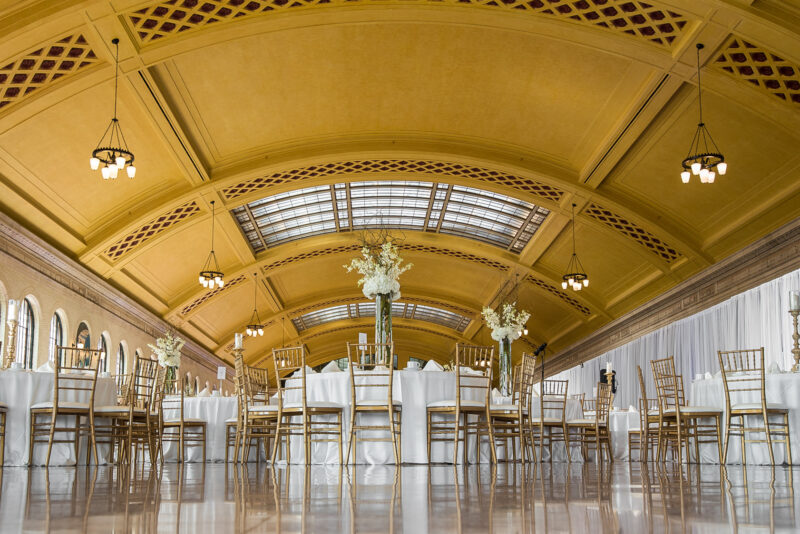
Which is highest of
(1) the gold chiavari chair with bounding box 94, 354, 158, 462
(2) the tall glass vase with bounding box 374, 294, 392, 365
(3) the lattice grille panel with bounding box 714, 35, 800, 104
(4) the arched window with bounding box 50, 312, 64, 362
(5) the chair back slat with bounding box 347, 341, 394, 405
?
(3) the lattice grille panel with bounding box 714, 35, 800, 104

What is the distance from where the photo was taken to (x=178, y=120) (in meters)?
12.0

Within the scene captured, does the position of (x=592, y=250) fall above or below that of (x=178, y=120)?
below

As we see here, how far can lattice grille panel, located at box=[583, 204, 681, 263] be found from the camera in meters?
15.0

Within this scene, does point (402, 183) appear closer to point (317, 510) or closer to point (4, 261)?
point (4, 261)

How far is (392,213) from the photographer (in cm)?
1952

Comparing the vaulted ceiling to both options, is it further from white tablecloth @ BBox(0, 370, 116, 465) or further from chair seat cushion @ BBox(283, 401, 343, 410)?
chair seat cushion @ BBox(283, 401, 343, 410)

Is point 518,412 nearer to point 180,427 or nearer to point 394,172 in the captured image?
point 180,427

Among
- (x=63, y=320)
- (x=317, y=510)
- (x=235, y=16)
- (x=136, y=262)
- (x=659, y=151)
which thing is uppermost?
(x=235, y=16)

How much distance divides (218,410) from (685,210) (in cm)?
917

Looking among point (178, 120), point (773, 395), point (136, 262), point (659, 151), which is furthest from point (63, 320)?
point (773, 395)

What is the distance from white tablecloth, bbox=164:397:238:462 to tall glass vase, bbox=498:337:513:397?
392cm

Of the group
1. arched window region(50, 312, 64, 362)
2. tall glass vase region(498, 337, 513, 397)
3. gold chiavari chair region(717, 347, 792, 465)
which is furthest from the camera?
arched window region(50, 312, 64, 362)

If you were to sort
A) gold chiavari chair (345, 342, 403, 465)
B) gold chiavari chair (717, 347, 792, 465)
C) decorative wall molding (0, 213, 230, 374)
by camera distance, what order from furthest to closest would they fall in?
1. decorative wall molding (0, 213, 230, 374)
2. gold chiavari chair (717, 347, 792, 465)
3. gold chiavari chair (345, 342, 403, 465)

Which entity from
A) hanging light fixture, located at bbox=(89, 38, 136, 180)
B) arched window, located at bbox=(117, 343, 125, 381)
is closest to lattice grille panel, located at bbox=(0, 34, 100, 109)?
hanging light fixture, located at bbox=(89, 38, 136, 180)
